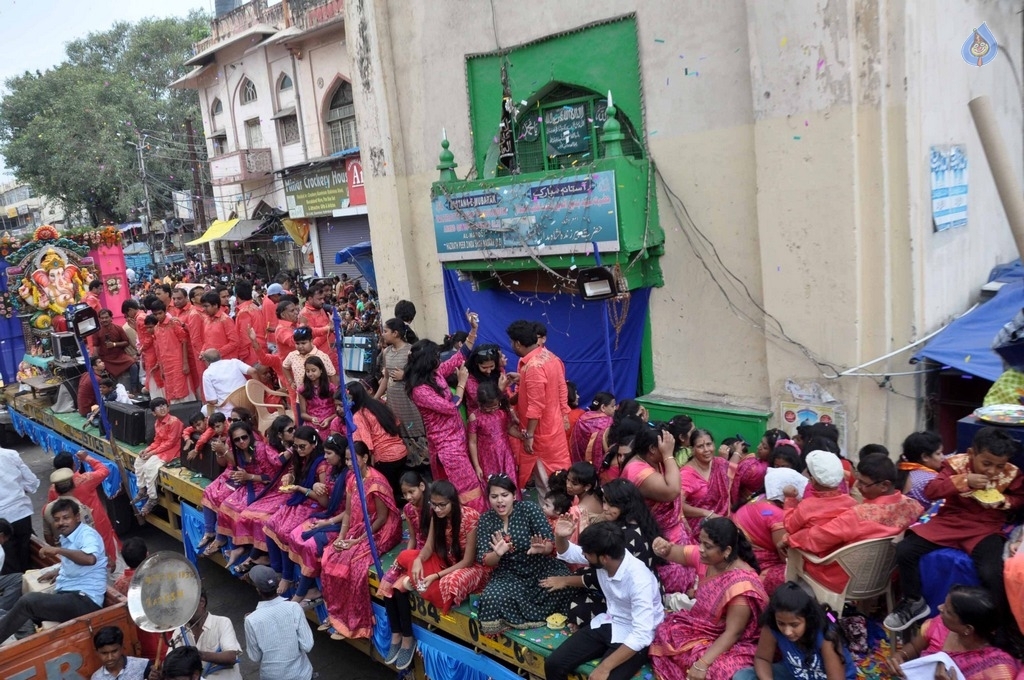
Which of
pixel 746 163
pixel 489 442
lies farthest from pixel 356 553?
pixel 746 163

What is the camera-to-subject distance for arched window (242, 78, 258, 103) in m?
24.1

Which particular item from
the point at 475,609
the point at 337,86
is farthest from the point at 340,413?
the point at 337,86

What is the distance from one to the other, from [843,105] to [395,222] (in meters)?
5.87

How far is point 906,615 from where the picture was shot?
351cm

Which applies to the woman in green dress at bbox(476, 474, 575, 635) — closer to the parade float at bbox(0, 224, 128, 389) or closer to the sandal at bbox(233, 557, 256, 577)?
the sandal at bbox(233, 557, 256, 577)

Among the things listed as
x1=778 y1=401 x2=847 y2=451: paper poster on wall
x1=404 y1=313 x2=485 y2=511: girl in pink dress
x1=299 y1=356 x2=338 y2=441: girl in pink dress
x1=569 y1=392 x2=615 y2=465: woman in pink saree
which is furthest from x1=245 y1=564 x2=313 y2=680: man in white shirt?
x1=778 y1=401 x2=847 y2=451: paper poster on wall

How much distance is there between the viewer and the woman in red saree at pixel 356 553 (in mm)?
5301

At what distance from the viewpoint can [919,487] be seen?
4285 millimetres

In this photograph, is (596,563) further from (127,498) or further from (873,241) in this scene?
(127,498)

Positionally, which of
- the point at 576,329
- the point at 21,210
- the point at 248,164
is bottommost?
the point at 576,329

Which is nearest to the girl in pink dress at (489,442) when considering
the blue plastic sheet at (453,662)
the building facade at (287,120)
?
the blue plastic sheet at (453,662)

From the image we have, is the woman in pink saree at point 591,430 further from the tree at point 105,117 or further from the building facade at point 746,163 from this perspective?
the tree at point 105,117

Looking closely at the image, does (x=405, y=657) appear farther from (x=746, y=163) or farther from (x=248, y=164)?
(x=248, y=164)
